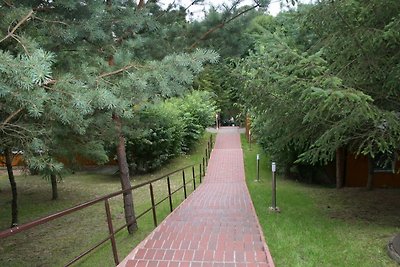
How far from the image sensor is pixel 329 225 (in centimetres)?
682

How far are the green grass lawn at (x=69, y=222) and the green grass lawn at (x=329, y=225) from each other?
2.25 meters

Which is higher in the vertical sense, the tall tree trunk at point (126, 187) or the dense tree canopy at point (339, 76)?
the dense tree canopy at point (339, 76)

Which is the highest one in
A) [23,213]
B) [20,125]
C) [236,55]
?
[236,55]

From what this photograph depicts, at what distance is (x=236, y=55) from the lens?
294 inches

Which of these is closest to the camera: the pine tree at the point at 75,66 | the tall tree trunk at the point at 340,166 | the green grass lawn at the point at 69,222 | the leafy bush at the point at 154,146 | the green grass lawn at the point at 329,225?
the pine tree at the point at 75,66

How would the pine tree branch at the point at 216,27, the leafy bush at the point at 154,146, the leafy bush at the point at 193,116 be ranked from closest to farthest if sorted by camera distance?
the pine tree branch at the point at 216,27 < the leafy bush at the point at 154,146 < the leafy bush at the point at 193,116

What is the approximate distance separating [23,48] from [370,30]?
187 inches

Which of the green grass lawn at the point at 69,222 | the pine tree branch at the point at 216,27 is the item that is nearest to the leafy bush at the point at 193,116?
the green grass lawn at the point at 69,222

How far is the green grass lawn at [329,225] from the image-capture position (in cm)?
484

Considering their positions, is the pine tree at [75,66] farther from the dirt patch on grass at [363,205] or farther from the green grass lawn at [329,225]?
the dirt patch on grass at [363,205]

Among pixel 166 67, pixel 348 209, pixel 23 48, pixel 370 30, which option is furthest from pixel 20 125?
pixel 348 209

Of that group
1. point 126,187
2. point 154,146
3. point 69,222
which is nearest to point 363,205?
point 126,187

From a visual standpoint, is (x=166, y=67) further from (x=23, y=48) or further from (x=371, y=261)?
(x=371, y=261)

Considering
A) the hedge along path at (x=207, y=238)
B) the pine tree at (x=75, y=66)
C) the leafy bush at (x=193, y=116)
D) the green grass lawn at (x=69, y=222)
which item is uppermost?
the pine tree at (x=75, y=66)
